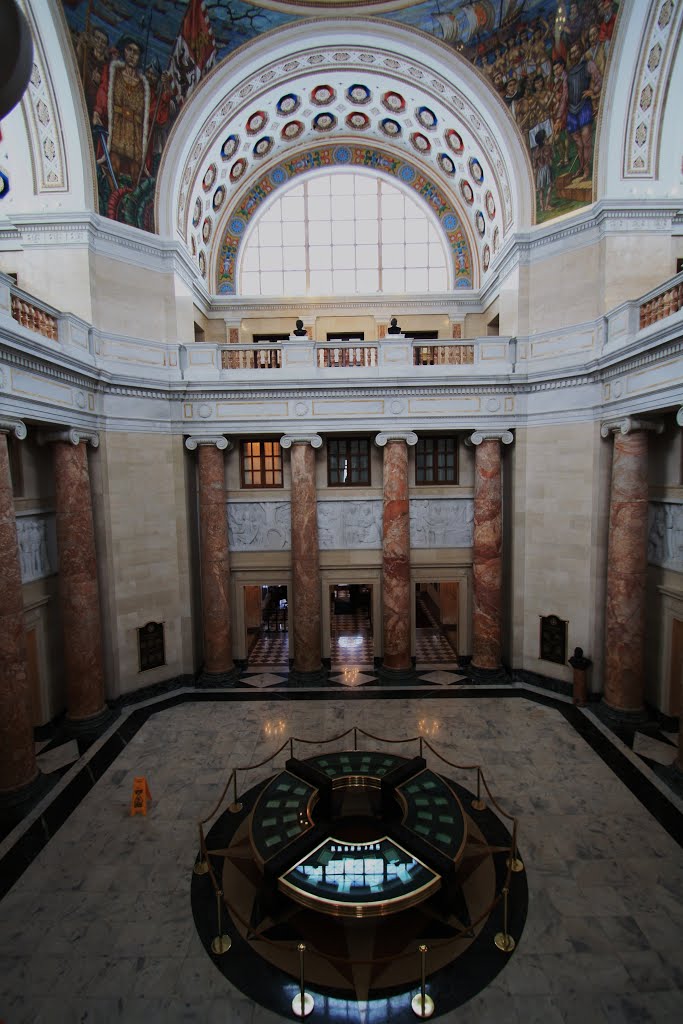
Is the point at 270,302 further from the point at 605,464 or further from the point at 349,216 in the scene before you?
the point at 605,464

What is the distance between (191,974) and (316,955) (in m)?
1.36

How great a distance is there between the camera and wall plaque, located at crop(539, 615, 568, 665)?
39.7ft

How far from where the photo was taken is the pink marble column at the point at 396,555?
1293cm

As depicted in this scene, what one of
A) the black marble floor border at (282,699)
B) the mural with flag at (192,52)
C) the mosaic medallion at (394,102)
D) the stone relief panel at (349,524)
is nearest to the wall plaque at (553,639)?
the black marble floor border at (282,699)

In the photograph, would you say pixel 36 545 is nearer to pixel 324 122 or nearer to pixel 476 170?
pixel 324 122

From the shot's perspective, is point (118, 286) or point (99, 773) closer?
point (99, 773)

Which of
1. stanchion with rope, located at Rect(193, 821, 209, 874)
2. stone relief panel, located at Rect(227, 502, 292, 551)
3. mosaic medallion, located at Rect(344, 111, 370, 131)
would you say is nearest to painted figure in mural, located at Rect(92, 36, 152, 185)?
mosaic medallion, located at Rect(344, 111, 370, 131)

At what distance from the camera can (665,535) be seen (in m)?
10.5

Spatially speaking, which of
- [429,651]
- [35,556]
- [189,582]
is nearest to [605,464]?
[429,651]

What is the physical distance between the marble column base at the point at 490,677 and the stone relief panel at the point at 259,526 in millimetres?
5805

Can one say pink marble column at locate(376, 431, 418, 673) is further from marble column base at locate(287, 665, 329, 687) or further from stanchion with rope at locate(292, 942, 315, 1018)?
stanchion with rope at locate(292, 942, 315, 1018)

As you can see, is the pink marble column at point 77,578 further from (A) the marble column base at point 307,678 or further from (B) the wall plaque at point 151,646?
(A) the marble column base at point 307,678

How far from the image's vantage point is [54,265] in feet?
36.2

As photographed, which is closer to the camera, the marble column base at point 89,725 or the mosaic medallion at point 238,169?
the marble column base at point 89,725
